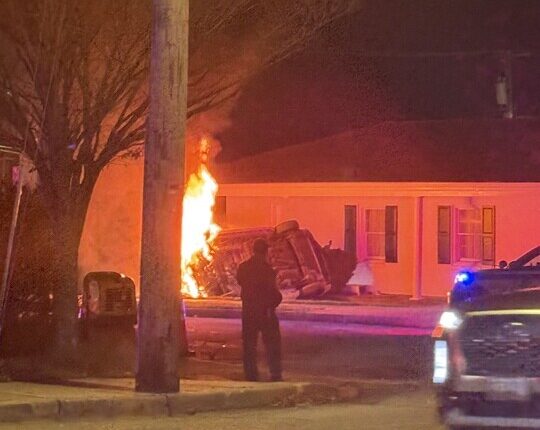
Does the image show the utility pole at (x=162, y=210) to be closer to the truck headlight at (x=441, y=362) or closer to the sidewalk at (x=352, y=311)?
the truck headlight at (x=441, y=362)

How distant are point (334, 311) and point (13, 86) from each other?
1055 cm

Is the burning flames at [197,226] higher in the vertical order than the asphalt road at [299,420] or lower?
higher

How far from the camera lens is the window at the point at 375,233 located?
89.0 ft

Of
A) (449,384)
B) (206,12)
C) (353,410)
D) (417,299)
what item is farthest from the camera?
(417,299)

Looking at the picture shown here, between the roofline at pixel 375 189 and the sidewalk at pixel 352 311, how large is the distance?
2.28m

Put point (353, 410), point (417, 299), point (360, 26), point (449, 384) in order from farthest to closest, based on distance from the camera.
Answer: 1. point (360, 26)
2. point (417, 299)
3. point (353, 410)
4. point (449, 384)

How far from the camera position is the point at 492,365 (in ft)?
29.5

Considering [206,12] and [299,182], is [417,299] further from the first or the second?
[206,12]

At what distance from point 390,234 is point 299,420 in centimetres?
1571

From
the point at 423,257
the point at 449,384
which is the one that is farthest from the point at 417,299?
the point at 449,384

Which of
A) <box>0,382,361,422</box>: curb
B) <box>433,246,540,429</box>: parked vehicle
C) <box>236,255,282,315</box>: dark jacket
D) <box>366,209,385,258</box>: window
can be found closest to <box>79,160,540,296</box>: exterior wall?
<box>366,209,385,258</box>: window

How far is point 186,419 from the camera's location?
11.5 meters

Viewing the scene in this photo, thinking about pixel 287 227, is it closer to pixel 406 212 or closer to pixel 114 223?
pixel 406 212

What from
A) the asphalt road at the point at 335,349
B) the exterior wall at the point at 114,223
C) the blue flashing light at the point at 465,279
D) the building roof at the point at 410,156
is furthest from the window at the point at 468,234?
the blue flashing light at the point at 465,279
